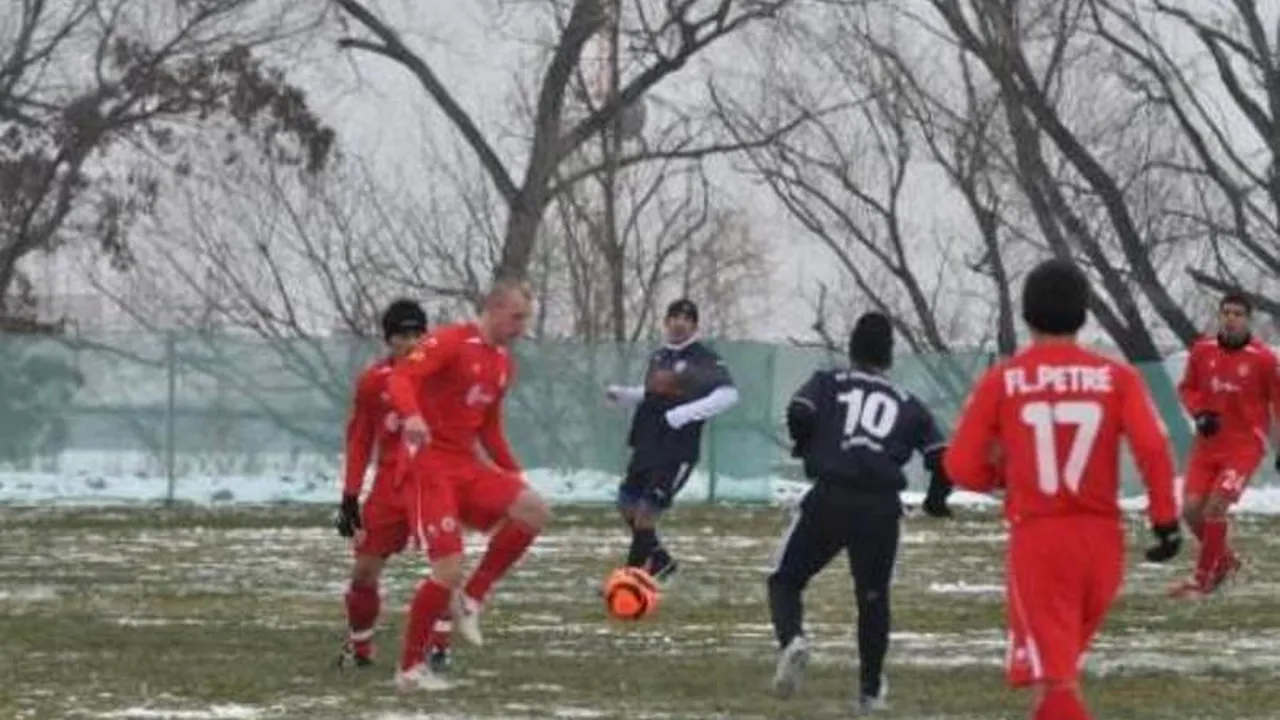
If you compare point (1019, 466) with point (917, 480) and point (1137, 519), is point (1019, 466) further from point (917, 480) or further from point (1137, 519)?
point (917, 480)

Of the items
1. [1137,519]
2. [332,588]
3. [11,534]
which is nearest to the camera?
[332,588]

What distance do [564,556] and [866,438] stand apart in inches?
511

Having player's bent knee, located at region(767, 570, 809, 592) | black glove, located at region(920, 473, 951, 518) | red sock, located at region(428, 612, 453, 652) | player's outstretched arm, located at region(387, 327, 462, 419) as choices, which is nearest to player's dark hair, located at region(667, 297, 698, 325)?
red sock, located at region(428, 612, 453, 652)

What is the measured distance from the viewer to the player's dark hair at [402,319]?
594 inches

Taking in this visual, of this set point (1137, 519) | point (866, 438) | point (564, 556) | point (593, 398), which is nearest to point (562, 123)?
point (593, 398)

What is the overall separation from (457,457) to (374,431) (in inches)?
45.4

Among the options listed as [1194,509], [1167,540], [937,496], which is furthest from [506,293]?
[1194,509]

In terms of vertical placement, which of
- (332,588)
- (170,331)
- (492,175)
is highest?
(492,175)

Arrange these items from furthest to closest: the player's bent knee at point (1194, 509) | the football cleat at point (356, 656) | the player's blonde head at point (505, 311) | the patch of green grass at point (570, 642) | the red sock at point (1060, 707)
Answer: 1. the player's bent knee at point (1194, 509)
2. the football cleat at point (356, 656)
3. the player's blonde head at point (505, 311)
4. the patch of green grass at point (570, 642)
5. the red sock at point (1060, 707)

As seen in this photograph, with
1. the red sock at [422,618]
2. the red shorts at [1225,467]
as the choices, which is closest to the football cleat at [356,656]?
the red sock at [422,618]

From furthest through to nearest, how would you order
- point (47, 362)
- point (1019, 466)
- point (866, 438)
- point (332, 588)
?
point (47, 362) → point (332, 588) → point (866, 438) → point (1019, 466)

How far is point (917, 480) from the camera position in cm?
3984

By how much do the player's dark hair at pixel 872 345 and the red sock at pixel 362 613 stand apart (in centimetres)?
318

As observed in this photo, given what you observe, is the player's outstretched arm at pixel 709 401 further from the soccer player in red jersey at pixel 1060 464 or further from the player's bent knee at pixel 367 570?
the soccer player in red jersey at pixel 1060 464
